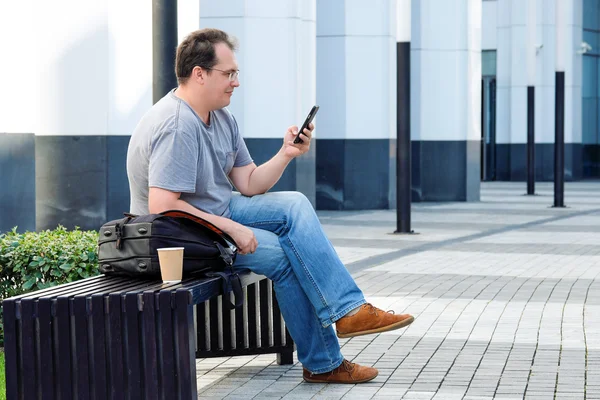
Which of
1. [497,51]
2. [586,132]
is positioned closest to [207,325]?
[497,51]

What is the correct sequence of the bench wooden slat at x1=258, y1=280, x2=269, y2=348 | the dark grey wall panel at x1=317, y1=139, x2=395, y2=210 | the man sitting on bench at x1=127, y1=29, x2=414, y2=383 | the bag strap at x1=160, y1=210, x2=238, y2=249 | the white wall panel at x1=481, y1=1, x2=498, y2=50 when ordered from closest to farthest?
the bag strap at x1=160, y1=210, x2=238, y2=249
the man sitting on bench at x1=127, y1=29, x2=414, y2=383
the bench wooden slat at x1=258, y1=280, x2=269, y2=348
the dark grey wall panel at x1=317, y1=139, x2=395, y2=210
the white wall panel at x1=481, y1=1, x2=498, y2=50

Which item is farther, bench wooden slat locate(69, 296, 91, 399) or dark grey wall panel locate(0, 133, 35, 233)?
dark grey wall panel locate(0, 133, 35, 233)

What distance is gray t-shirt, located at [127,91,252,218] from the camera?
4.71 meters

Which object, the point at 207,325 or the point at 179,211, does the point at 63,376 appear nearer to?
the point at 179,211

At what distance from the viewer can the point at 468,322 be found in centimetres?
691

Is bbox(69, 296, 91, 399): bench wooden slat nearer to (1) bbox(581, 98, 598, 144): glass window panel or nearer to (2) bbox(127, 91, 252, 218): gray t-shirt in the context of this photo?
(2) bbox(127, 91, 252, 218): gray t-shirt

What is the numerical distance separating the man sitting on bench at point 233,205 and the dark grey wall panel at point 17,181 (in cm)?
623

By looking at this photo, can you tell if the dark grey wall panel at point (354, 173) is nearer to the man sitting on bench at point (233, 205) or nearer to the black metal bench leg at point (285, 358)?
the black metal bench leg at point (285, 358)

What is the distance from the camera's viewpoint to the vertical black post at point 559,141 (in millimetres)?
19547

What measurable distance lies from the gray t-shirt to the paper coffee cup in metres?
0.42

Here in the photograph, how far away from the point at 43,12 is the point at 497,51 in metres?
23.0

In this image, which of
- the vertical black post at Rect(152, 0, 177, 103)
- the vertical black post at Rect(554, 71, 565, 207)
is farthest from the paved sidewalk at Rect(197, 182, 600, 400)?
the vertical black post at Rect(554, 71, 565, 207)

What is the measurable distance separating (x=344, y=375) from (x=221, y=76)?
143 centimetres

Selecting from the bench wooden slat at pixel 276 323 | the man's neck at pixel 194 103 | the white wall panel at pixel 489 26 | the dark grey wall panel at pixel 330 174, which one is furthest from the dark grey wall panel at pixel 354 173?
the white wall panel at pixel 489 26
